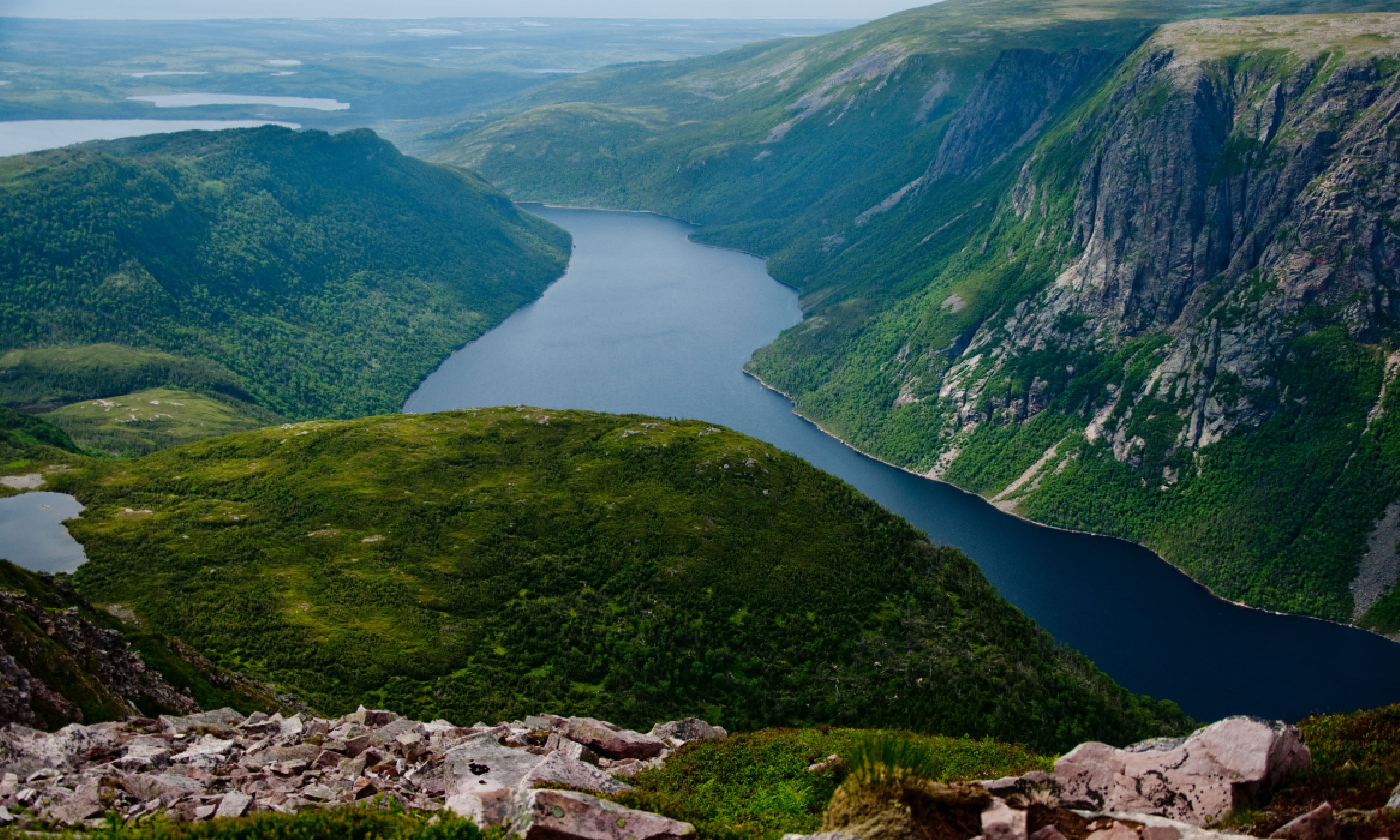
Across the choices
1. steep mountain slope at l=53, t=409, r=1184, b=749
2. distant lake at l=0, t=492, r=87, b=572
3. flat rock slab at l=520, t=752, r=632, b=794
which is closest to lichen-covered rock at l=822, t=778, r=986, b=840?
Result: flat rock slab at l=520, t=752, r=632, b=794

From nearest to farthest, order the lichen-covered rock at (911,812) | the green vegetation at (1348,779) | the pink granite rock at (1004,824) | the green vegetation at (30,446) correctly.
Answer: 1. the green vegetation at (1348,779)
2. the pink granite rock at (1004,824)
3. the lichen-covered rock at (911,812)
4. the green vegetation at (30,446)

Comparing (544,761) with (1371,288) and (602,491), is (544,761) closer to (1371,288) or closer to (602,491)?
(602,491)

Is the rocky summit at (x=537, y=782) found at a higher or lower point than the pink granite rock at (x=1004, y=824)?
lower

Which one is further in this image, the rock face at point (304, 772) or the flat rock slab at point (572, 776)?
the flat rock slab at point (572, 776)

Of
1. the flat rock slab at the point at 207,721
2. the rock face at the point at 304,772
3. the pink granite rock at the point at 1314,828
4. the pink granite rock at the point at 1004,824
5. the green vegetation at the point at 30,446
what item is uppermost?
the pink granite rock at the point at 1314,828

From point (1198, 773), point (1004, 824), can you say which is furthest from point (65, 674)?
point (1198, 773)

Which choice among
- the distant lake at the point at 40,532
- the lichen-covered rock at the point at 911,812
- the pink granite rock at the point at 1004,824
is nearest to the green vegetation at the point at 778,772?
the lichen-covered rock at the point at 911,812

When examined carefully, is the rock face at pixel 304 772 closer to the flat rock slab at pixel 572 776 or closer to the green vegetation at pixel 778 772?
the flat rock slab at pixel 572 776
